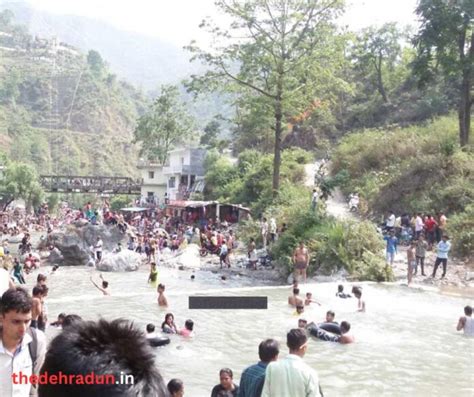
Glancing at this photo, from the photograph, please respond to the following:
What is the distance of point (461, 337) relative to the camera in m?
11.5

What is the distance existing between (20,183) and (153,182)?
12721mm

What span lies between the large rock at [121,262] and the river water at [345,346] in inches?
381

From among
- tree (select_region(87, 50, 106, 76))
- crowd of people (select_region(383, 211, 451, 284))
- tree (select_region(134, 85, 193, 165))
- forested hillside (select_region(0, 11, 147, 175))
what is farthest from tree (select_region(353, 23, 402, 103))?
tree (select_region(87, 50, 106, 76))

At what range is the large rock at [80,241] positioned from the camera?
2963 cm

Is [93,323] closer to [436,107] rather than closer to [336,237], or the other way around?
[336,237]

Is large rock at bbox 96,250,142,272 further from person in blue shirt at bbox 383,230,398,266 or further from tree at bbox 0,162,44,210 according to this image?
tree at bbox 0,162,44,210

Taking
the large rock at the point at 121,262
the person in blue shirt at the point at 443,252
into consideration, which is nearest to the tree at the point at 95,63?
the large rock at the point at 121,262

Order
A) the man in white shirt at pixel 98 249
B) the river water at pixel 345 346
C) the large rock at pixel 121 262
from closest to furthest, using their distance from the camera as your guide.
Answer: the river water at pixel 345 346 < the large rock at pixel 121 262 < the man in white shirt at pixel 98 249

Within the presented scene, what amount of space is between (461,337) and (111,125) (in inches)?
4471

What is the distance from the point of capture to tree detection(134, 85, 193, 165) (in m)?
54.7

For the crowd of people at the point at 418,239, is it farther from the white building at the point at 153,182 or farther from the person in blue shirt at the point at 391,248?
the white building at the point at 153,182

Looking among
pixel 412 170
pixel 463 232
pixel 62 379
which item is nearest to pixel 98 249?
pixel 412 170

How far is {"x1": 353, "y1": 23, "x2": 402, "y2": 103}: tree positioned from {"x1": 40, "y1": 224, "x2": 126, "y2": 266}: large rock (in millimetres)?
26666

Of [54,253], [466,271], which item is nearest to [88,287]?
[54,253]
